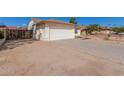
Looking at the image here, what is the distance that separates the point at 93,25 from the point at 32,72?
29.4 m

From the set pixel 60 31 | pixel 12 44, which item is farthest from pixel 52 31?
pixel 12 44

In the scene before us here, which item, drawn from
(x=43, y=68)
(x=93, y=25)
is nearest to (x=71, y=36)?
(x=93, y=25)

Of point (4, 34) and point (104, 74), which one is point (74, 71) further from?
point (4, 34)

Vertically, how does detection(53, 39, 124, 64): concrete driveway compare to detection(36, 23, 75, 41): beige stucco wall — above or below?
below

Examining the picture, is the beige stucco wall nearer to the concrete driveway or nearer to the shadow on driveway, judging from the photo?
the shadow on driveway

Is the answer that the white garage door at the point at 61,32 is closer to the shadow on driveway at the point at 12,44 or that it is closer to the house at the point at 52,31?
the house at the point at 52,31

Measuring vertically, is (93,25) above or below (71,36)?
above

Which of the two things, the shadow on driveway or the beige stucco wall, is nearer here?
the shadow on driveway

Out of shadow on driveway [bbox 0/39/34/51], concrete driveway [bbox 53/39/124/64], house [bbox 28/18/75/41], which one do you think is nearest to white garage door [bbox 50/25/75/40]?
house [bbox 28/18/75/41]

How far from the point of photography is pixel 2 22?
1986 cm

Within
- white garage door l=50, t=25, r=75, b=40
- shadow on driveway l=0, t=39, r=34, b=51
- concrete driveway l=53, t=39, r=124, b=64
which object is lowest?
concrete driveway l=53, t=39, r=124, b=64

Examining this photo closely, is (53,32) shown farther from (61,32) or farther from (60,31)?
(61,32)

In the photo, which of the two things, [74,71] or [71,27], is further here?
[71,27]
